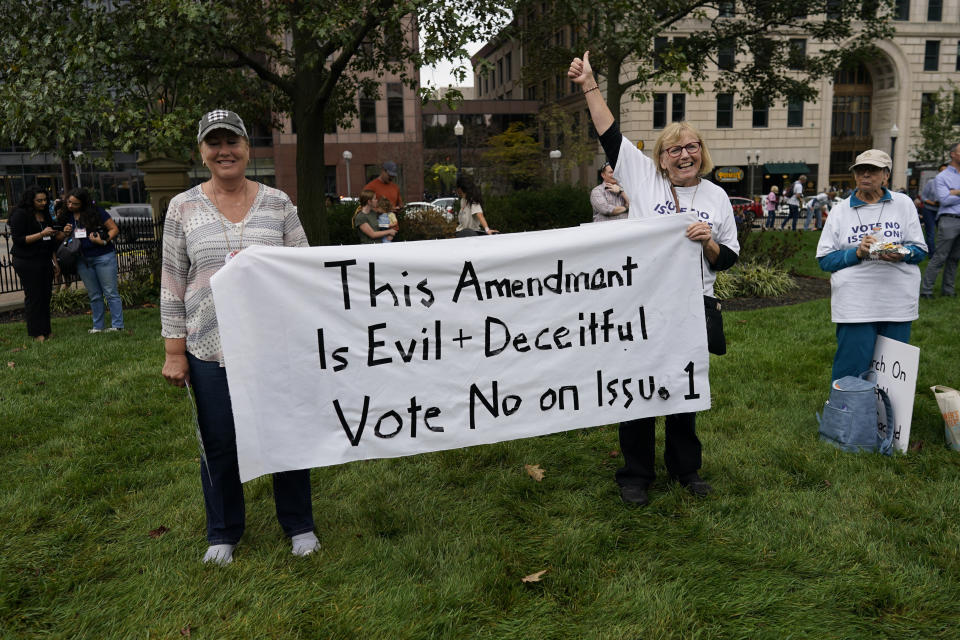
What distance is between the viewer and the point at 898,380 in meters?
4.70

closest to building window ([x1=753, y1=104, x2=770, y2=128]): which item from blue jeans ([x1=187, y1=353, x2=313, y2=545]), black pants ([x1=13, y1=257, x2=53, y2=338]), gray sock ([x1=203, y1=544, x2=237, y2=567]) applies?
black pants ([x1=13, y1=257, x2=53, y2=338])

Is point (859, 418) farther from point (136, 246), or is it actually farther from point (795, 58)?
point (795, 58)

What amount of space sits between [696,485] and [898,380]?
165 cm

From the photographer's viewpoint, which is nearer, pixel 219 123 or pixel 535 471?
pixel 219 123

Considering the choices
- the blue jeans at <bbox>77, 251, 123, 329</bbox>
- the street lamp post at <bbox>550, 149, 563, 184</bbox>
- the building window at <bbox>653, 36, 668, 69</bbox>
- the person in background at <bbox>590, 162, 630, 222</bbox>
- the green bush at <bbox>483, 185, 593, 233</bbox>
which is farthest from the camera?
the street lamp post at <bbox>550, 149, 563, 184</bbox>

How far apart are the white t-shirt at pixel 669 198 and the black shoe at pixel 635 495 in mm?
1184

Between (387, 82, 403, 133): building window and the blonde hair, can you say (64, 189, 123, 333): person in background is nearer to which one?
the blonde hair

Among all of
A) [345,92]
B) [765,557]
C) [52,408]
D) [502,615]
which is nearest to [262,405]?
[502,615]

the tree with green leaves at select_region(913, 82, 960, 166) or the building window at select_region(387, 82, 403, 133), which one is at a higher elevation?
the building window at select_region(387, 82, 403, 133)

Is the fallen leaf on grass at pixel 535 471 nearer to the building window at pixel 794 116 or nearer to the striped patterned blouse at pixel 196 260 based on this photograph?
Answer: the striped patterned blouse at pixel 196 260

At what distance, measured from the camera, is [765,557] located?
11.4 feet

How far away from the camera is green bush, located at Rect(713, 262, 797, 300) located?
39.1 ft

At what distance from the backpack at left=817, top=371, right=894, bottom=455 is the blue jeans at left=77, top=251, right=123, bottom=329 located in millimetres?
8962


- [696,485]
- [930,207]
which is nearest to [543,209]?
[930,207]
